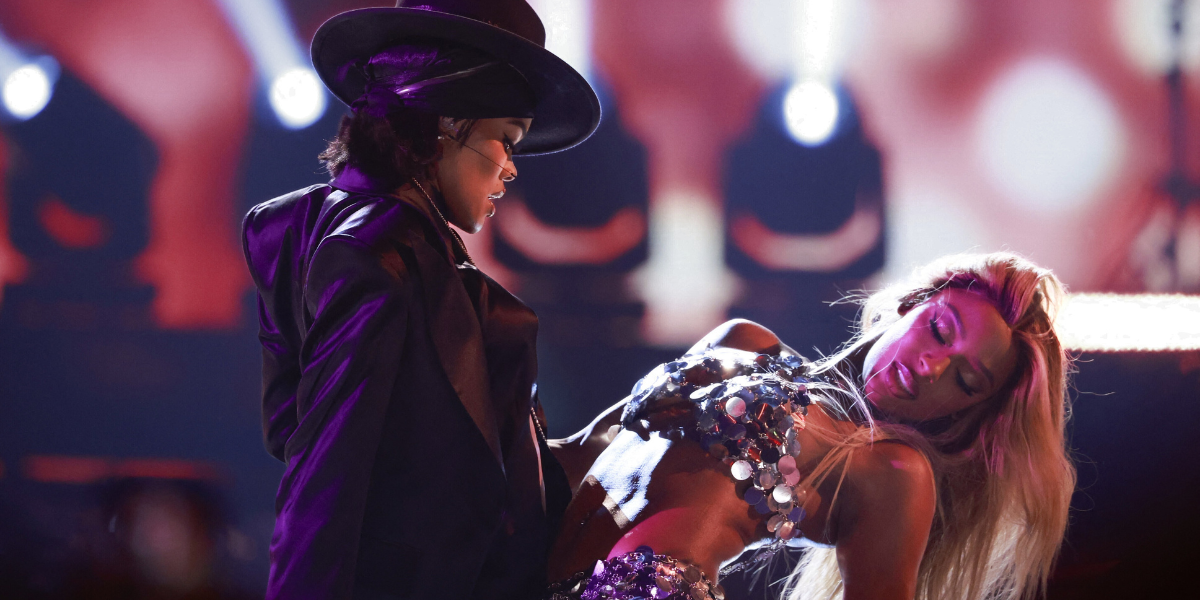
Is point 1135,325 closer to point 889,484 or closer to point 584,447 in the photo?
point 889,484

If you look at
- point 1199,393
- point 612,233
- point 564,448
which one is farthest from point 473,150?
point 1199,393

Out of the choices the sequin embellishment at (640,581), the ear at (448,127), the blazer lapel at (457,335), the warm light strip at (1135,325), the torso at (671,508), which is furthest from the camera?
the warm light strip at (1135,325)

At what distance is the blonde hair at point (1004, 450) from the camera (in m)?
1.68

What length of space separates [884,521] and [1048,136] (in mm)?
1727

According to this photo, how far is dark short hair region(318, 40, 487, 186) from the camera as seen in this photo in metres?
1.07

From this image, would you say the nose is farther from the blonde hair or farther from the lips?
the blonde hair

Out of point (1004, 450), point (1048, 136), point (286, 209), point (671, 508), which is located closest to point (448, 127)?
Answer: point (286, 209)

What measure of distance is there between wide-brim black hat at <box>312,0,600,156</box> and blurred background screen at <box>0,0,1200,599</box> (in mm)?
1172

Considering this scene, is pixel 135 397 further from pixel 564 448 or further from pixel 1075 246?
pixel 1075 246

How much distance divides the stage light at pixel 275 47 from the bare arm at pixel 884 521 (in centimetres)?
219

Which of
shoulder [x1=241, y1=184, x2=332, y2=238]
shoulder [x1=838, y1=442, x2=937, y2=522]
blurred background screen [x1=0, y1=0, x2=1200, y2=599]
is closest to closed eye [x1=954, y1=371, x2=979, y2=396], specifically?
shoulder [x1=838, y1=442, x2=937, y2=522]

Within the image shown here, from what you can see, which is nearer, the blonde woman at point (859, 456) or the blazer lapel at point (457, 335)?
the blazer lapel at point (457, 335)

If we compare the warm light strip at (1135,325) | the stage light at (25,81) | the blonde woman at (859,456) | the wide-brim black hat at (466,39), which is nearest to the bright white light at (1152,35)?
the warm light strip at (1135,325)

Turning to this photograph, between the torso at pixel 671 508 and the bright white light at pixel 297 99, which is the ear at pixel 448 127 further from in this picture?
the bright white light at pixel 297 99
